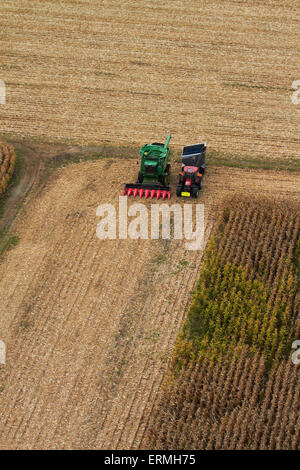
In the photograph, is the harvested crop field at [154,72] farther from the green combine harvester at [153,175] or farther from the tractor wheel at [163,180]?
the tractor wheel at [163,180]

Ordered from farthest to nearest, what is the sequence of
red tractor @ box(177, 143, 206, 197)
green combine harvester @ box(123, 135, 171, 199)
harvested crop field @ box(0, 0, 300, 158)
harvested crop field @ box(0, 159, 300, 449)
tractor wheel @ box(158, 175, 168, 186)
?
harvested crop field @ box(0, 0, 300, 158) < tractor wheel @ box(158, 175, 168, 186) < green combine harvester @ box(123, 135, 171, 199) < red tractor @ box(177, 143, 206, 197) < harvested crop field @ box(0, 159, 300, 449)

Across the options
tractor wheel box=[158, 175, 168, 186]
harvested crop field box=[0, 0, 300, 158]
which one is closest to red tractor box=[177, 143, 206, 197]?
tractor wheel box=[158, 175, 168, 186]

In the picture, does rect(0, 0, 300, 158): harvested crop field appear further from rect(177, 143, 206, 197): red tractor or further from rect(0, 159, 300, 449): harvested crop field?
rect(0, 159, 300, 449): harvested crop field

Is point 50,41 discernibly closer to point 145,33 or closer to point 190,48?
point 145,33

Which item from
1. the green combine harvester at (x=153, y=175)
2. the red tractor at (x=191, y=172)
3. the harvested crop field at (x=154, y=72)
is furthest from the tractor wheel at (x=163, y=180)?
the harvested crop field at (x=154, y=72)

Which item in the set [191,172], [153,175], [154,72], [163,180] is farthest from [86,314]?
[154,72]

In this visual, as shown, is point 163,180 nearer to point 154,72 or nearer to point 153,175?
point 153,175
